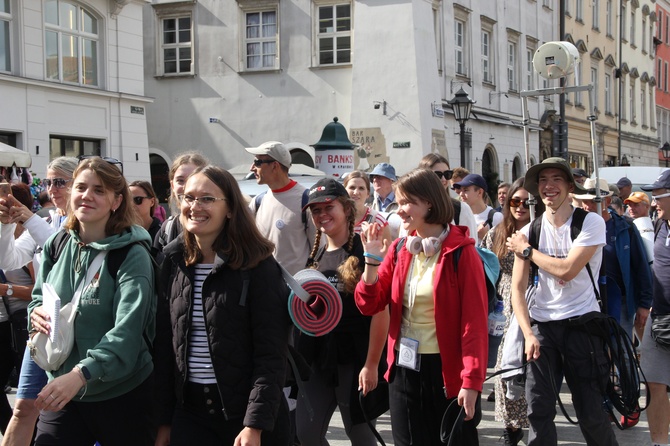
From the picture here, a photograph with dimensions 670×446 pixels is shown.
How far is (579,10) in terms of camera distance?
39.1 m

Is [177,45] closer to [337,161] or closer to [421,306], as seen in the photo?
[337,161]

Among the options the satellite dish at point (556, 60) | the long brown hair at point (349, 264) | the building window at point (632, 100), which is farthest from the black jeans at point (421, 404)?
the building window at point (632, 100)

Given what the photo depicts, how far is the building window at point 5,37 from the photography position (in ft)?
62.3

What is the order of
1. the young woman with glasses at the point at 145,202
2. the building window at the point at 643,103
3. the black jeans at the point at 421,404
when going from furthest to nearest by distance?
the building window at the point at 643,103
the young woman with glasses at the point at 145,202
the black jeans at the point at 421,404

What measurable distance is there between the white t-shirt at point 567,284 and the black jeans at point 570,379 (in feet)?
0.26

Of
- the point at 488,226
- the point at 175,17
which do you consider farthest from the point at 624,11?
the point at 488,226

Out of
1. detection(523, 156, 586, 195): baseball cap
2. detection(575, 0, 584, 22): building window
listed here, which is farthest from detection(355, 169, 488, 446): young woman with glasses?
detection(575, 0, 584, 22): building window

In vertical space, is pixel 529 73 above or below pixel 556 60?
above

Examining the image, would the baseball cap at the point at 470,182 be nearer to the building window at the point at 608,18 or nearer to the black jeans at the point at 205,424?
the black jeans at the point at 205,424

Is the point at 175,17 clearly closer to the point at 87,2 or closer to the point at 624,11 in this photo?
the point at 87,2

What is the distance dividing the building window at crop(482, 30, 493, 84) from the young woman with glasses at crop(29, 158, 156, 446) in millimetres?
26989

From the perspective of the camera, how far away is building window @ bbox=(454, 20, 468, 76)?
28169 millimetres

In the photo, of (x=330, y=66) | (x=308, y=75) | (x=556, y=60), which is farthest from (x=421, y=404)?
(x=308, y=75)

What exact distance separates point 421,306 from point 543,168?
144 centimetres
